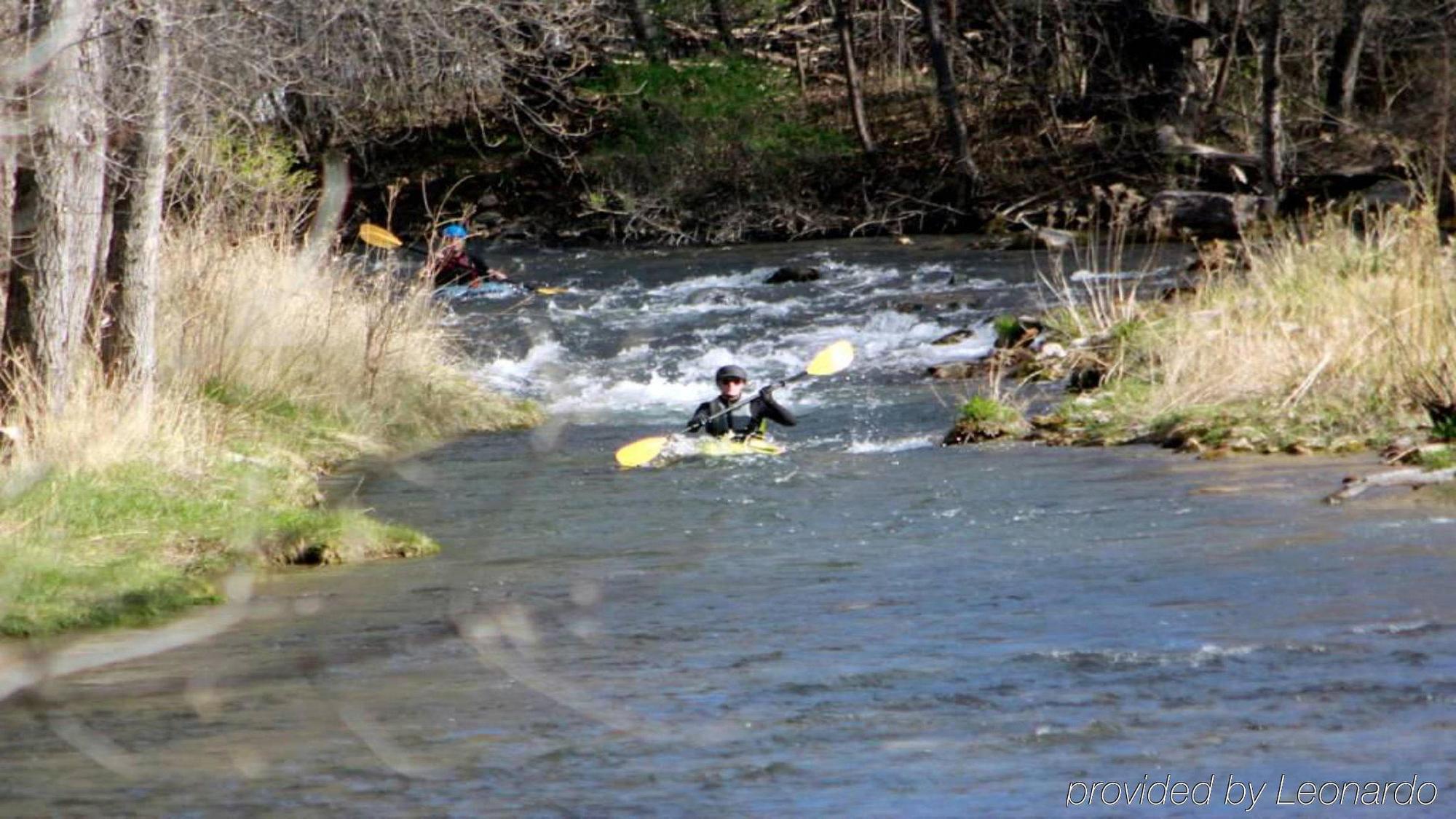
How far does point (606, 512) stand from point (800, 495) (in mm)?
1122

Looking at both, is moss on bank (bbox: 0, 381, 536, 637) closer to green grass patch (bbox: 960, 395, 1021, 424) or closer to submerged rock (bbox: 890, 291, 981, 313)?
green grass patch (bbox: 960, 395, 1021, 424)

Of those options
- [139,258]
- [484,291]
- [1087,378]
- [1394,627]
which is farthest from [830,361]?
[484,291]

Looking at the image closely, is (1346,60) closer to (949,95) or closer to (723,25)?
(949,95)

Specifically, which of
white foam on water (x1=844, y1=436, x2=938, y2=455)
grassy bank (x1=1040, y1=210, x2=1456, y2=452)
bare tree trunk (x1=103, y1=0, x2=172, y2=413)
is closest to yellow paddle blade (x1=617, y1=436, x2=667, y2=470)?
white foam on water (x1=844, y1=436, x2=938, y2=455)

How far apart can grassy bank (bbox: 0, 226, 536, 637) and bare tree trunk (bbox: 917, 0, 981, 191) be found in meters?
16.2

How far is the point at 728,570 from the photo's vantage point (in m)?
8.64

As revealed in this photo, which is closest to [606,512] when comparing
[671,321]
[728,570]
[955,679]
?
[728,570]

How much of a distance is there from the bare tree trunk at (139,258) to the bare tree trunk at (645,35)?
23.9m

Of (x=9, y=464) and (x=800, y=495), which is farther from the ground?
(x=9, y=464)

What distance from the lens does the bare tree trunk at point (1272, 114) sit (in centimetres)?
2656

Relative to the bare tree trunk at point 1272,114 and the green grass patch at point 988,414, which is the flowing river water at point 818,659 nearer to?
the green grass patch at point 988,414

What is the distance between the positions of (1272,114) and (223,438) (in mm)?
18723

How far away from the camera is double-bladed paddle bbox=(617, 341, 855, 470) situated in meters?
12.3

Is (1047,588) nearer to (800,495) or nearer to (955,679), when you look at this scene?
(955,679)
